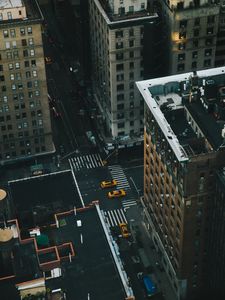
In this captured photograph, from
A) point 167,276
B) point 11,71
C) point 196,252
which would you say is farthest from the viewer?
point 11,71

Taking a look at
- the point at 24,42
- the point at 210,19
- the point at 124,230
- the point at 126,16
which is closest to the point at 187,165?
the point at 124,230

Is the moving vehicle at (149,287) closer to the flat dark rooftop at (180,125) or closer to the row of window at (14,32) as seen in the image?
the flat dark rooftop at (180,125)

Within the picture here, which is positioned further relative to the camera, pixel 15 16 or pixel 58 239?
pixel 15 16

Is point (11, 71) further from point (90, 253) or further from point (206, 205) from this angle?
point (206, 205)

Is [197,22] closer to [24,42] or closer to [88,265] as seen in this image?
[24,42]

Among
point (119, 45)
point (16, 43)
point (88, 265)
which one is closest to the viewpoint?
point (88, 265)

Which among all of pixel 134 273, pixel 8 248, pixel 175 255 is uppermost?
pixel 8 248

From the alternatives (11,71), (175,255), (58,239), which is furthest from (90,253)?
(11,71)
